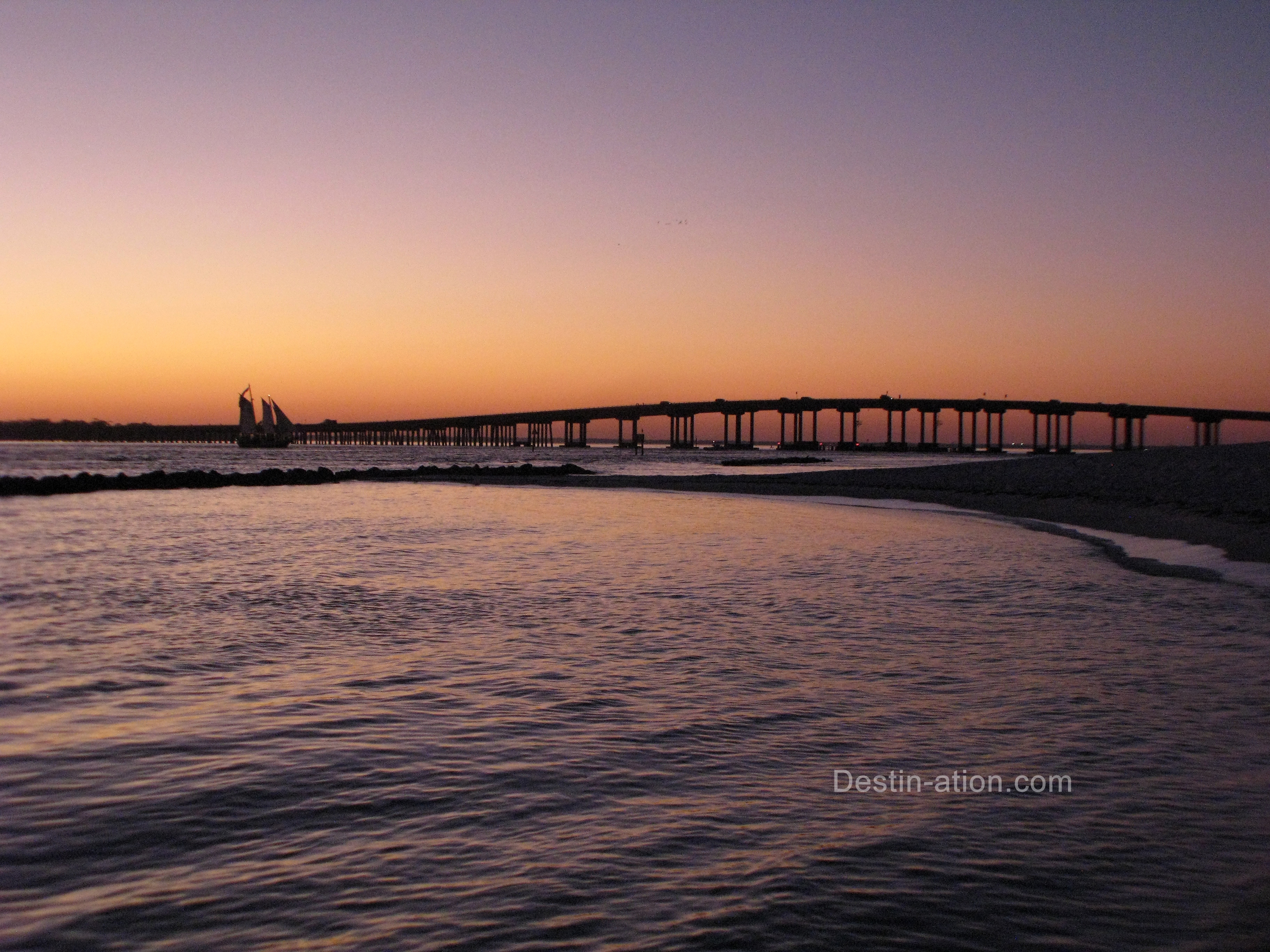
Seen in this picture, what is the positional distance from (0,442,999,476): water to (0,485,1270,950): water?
2489 inches

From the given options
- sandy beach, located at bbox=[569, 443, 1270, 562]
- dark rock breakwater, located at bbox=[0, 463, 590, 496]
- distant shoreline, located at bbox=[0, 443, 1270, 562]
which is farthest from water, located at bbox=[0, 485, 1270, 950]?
dark rock breakwater, located at bbox=[0, 463, 590, 496]

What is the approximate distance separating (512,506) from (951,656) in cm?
3157

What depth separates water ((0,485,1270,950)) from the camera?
4.46 meters

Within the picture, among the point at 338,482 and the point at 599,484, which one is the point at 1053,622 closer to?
the point at 599,484

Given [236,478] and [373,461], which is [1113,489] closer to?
[236,478]

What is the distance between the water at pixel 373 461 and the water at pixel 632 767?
207 feet

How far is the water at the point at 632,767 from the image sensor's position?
446 centimetres

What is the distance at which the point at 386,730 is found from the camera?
7590 mm

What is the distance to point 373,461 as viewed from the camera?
132375 mm

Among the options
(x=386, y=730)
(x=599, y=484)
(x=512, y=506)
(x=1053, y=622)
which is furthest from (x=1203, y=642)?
(x=599, y=484)

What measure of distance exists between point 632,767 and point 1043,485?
126 ft

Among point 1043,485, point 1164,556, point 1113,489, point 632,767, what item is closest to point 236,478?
point 1043,485

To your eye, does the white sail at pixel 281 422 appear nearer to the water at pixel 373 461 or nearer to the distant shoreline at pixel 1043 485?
the water at pixel 373 461

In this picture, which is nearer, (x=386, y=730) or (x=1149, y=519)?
(x=386, y=730)
